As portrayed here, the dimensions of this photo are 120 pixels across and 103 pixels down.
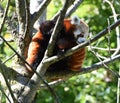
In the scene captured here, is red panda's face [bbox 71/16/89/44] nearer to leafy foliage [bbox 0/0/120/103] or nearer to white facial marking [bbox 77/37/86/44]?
white facial marking [bbox 77/37/86/44]

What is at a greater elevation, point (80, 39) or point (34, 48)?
point (34, 48)

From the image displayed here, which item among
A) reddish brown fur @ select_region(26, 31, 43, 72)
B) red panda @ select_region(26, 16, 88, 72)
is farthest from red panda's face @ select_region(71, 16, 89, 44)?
reddish brown fur @ select_region(26, 31, 43, 72)

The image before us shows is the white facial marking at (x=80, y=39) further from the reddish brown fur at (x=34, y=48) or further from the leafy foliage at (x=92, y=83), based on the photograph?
the leafy foliage at (x=92, y=83)

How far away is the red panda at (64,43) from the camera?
117 inches

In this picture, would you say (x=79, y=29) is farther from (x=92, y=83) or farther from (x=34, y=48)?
(x=92, y=83)

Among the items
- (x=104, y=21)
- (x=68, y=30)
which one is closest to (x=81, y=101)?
(x=104, y=21)

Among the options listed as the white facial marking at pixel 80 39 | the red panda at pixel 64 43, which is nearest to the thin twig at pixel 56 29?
the red panda at pixel 64 43

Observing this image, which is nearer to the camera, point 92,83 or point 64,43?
point 64,43

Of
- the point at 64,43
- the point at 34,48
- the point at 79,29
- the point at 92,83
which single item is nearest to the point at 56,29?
the point at 64,43

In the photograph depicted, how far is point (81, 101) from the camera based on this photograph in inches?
227

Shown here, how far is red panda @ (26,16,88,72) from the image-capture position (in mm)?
2980

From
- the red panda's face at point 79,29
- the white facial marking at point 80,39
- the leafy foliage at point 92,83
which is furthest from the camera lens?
the leafy foliage at point 92,83

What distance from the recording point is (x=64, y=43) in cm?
294

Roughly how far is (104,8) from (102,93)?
1149 millimetres
